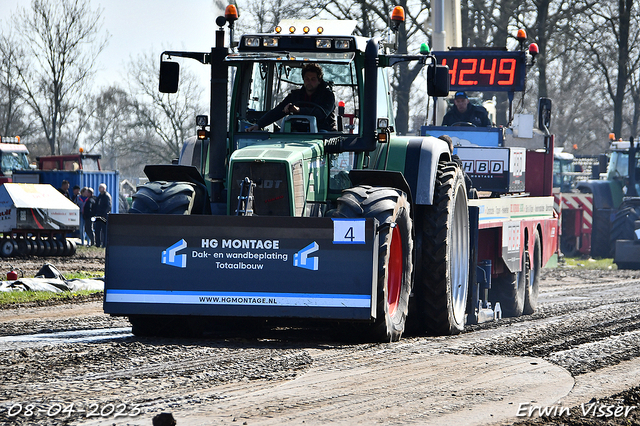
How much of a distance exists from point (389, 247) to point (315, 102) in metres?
1.82

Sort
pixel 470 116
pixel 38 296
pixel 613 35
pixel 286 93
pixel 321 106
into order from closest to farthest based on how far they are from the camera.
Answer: pixel 321 106
pixel 286 93
pixel 38 296
pixel 470 116
pixel 613 35

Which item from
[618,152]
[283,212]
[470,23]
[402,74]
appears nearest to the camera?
[283,212]

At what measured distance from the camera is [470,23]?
32.8 meters

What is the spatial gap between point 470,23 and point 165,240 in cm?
2737

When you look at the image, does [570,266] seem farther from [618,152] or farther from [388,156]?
[388,156]

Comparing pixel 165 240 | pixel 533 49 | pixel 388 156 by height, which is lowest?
pixel 165 240

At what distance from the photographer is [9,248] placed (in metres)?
20.0

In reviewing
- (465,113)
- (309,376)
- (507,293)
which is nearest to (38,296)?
(507,293)

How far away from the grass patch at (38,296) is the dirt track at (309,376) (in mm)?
2779

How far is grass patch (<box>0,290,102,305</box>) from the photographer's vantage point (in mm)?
11689

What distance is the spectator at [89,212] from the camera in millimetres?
23938

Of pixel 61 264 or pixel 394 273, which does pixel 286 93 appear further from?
pixel 61 264

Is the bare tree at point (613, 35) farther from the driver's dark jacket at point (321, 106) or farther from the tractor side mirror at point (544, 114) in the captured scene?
the driver's dark jacket at point (321, 106)

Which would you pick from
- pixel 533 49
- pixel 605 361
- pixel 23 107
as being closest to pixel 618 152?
pixel 533 49
